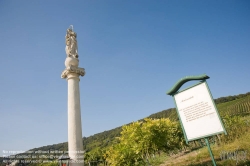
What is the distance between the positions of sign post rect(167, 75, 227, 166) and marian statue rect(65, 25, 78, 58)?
8.57 metres

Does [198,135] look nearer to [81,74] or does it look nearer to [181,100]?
[181,100]

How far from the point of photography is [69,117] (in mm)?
10008

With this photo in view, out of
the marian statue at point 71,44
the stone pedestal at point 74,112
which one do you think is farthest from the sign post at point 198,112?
the marian statue at point 71,44

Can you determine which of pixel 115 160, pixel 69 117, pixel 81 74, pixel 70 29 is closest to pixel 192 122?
pixel 69 117

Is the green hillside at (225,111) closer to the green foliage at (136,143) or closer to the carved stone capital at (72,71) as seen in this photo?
the carved stone capital at (72,71)

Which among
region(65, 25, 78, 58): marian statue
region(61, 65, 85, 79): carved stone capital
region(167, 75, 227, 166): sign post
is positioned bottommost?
region(167, 75, 227, 166): sign post

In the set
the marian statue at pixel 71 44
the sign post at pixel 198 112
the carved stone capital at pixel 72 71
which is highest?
the marian statue at pixel 71 44

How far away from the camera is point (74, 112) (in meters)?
10.0

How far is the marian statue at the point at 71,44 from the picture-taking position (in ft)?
38.4

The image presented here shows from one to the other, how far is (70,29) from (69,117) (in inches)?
262

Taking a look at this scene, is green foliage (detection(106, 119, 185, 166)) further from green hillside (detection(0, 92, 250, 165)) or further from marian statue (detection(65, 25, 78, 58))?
marian statue (detection(65, 25, 78, 58))

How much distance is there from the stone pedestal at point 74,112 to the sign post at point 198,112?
649cm

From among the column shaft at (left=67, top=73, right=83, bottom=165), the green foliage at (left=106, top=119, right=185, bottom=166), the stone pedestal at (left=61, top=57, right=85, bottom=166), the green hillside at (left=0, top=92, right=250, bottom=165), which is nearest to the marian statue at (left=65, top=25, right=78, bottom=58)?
the stone pedestal at (left=61, top=57, right=85, bottom=166)

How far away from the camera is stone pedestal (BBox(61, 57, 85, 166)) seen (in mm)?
9266
